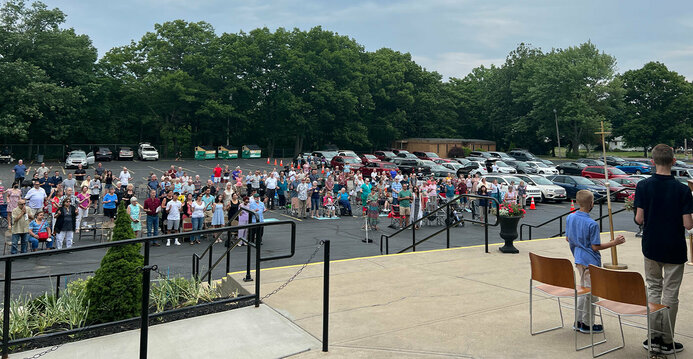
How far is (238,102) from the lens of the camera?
6391 cm

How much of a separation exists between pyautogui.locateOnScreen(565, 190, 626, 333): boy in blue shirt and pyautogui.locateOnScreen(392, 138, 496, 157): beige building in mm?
64432

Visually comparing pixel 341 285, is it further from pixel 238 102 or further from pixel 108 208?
pixel 238 102

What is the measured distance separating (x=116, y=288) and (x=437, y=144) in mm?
65977

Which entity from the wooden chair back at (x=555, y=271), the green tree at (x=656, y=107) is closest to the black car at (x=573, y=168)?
the green tree at (x=656, y=107)

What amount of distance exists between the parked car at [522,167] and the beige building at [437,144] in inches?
935

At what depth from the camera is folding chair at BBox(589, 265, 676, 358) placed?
4.61m

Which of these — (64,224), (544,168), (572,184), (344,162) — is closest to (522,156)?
(544,168)

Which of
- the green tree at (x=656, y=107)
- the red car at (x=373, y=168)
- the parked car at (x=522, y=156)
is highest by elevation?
the green tree at (x=656, y=107)

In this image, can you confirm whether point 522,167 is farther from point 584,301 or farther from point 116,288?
point 116,288

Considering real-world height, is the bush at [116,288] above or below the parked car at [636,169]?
below

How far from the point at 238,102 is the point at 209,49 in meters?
7.37

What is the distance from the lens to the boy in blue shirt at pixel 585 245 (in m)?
5.43

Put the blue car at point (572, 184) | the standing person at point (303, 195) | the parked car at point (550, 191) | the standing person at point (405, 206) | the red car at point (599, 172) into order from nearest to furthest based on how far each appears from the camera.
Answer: the standing person at point (405, 206) → the standing person at point (303, 195) → the parked car at point (550, 191) → the blue car at point (572, 184) → the red car at point (599, 172)

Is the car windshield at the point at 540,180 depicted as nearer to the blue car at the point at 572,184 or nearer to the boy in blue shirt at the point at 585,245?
the blue car at the point at 572,184
